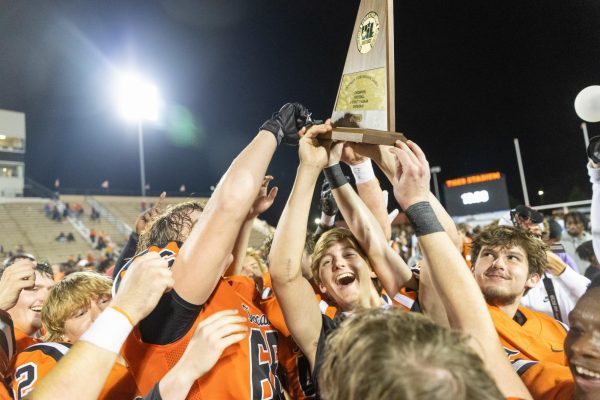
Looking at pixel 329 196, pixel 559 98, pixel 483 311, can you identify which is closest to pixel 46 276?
pixel 329 196

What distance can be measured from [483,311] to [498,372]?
0.69 ft

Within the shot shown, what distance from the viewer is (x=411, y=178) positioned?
1.76m

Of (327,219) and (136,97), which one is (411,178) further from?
(136,97)

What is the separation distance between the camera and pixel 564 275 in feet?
11.1

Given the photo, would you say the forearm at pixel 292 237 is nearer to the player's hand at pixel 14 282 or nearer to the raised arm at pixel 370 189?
the raised arm at pixel 370 189

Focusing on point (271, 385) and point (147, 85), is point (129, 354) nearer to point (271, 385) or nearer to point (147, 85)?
point (271, 385)

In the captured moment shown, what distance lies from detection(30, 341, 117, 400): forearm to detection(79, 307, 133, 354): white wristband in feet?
0.05

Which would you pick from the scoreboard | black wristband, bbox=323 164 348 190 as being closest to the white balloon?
black wristband, bbox=323 164 348 190

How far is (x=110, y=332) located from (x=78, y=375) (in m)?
0.15

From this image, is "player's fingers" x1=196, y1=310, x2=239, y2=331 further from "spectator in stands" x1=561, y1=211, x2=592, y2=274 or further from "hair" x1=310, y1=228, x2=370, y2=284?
"spectator in stands" x1=561, y1=211, x2=592, y2=274

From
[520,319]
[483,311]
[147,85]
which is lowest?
[520,319]

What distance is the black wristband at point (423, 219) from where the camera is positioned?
162 centimetres

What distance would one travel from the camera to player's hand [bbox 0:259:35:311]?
238 cm

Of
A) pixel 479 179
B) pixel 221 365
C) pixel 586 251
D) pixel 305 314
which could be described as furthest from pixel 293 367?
pixel 479 179
